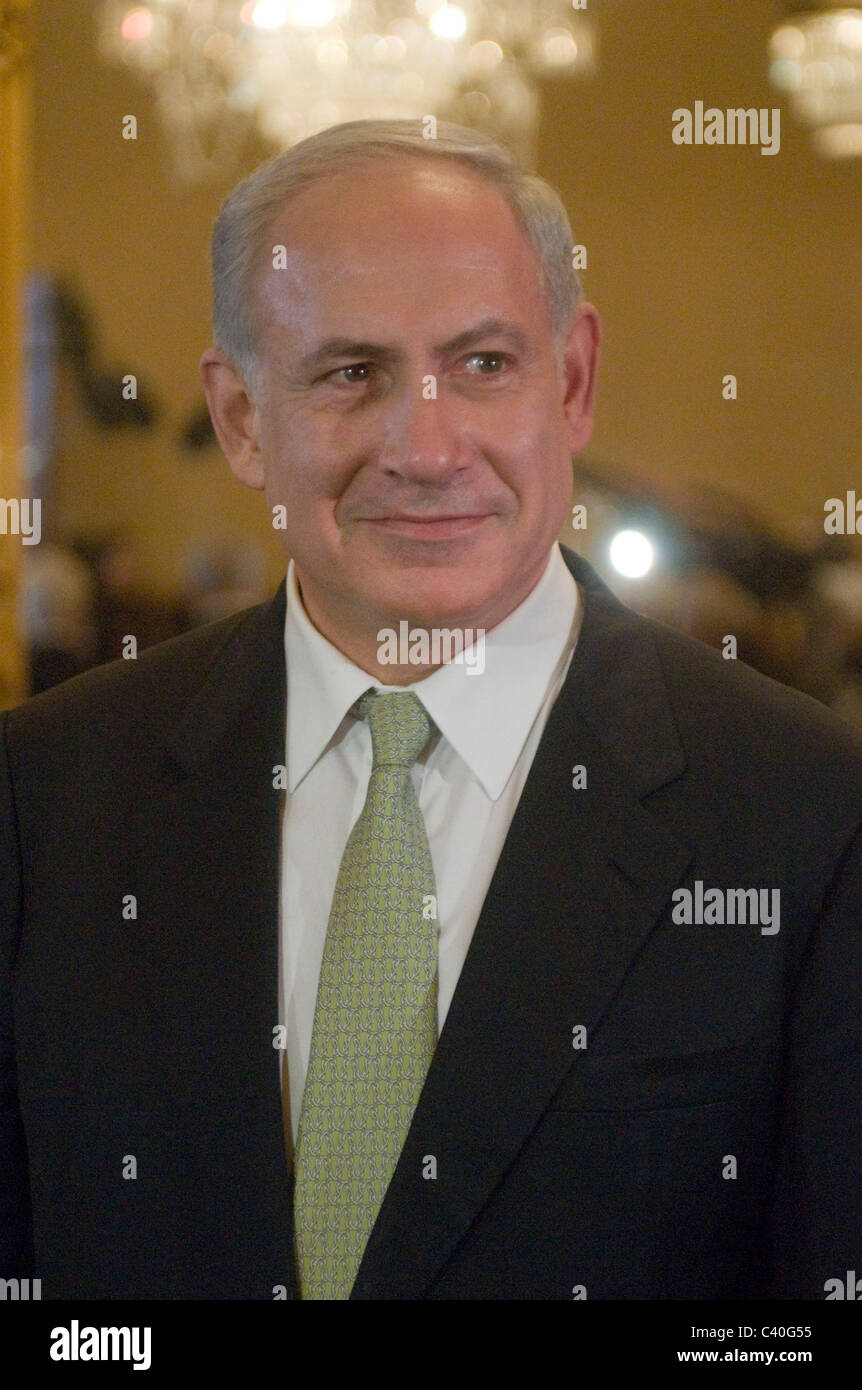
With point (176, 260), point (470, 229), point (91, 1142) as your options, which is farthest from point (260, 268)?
point (176, 260)

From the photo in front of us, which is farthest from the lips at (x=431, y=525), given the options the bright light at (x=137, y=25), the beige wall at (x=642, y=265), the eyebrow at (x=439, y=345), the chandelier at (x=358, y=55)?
the bright light at (x=137, y=25)

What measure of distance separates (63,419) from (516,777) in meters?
2.16

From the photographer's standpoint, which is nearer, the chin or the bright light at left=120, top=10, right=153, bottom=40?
the chin

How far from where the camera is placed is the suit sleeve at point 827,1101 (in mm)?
909

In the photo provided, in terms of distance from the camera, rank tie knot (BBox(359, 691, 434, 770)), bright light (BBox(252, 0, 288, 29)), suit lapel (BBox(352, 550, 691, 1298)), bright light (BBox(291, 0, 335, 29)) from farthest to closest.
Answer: bright light (BBox(252, 0, 288, 29))
bright light (BBox(291, 0, 335, 29))
tie knot (BBox(359, 691, 434, 770))
suit lapel (BBox(352, 550, 691, 1298))

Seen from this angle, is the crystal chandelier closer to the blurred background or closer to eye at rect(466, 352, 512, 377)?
the blurred background

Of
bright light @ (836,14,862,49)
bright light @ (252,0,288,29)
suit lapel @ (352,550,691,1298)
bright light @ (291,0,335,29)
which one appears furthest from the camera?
bright light @ (252,0,288,29)

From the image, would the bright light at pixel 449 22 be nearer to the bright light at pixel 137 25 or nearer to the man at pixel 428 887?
the bright light at pixel 137 25

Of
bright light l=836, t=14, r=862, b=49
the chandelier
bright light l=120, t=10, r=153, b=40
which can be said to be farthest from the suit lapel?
bright light l=120, t=10, r=153, b=40

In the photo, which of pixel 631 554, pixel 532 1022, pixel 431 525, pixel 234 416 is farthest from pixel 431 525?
pixel 631 554

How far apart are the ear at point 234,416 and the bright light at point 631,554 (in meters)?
1.34

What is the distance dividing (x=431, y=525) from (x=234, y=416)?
Answer: 8.9 inches

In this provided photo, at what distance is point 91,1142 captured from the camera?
99 cm

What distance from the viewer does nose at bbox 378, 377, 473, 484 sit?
968 mm
